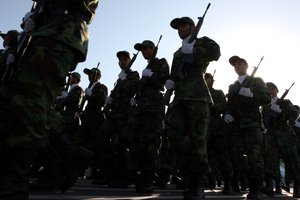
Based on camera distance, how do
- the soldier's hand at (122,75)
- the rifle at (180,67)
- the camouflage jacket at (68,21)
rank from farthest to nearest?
the soldier's hand at (122,75), the rifle at (180,67), the camouflage jacket at (68,21)

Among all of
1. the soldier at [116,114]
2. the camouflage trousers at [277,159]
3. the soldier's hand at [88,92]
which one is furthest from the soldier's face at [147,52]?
the camouflage trousers at [277,159]

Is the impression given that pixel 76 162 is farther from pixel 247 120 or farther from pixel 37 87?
pixel 247 120

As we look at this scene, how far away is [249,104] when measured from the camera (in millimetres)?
6270

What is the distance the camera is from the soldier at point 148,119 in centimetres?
585

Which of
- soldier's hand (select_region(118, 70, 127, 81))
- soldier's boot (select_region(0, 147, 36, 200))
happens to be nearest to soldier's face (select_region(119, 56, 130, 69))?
soldier's hand (select_region(118, 70, 127, 81))

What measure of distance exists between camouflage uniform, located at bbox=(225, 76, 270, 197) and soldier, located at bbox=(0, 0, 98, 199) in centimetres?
378

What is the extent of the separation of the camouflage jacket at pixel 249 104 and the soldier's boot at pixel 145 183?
5.75ft

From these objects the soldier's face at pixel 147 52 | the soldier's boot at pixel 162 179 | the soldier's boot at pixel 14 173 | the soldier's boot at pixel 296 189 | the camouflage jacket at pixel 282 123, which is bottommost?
the soldier's boot at pixel 296 189

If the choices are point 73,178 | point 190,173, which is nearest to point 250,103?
point 190,173

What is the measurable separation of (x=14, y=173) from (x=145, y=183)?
3.15m

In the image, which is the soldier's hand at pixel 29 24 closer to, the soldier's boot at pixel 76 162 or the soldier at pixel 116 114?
the soldier's boot at pixel 76 162

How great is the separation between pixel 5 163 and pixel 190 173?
2323 mm

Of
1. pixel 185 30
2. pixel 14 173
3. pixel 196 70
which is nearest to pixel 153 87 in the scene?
pixel 185 30

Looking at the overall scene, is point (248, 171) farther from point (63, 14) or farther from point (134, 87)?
point (63, 14)
